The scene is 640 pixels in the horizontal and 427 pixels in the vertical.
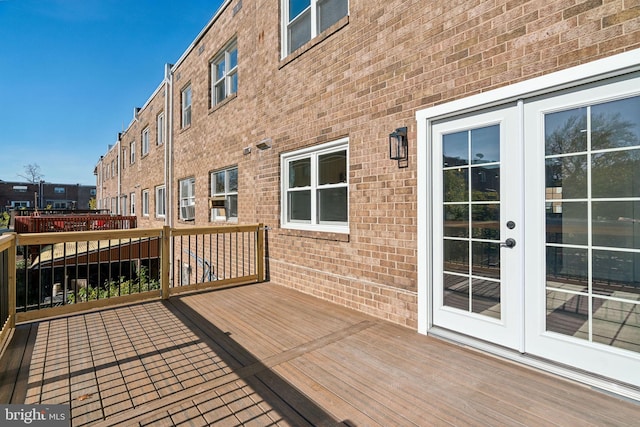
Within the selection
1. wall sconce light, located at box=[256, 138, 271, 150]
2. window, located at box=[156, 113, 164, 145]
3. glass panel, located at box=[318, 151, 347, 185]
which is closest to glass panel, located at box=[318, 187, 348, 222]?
glass panel, located at box=[318, 151, 347, 185]

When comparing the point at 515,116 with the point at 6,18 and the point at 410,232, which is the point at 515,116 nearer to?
the point at 410,232

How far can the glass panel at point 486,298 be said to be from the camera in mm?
2785

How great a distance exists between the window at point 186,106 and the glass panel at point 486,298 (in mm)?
9272

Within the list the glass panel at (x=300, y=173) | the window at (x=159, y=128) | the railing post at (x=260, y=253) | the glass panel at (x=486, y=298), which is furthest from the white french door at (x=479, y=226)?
the window at (x=159, y=128)

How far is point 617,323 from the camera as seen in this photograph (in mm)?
2211

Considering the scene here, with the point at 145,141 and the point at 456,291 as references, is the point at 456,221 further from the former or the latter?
the point at 145,141

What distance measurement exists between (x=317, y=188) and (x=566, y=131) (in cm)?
316

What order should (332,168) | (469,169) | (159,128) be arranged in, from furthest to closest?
(159,128), (332,168), (469,169)

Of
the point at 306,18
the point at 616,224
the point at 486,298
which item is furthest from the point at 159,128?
the point at 616,224

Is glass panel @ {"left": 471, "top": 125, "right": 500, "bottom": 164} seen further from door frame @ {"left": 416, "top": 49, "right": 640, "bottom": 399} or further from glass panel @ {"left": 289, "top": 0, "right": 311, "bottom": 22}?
glass panel @ {"left": 289, "top": 0, "right": 311, "bottom": 22}

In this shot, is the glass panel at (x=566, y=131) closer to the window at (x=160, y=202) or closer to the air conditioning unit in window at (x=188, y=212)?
the air conditioning unit in window at (x=188, y=212)

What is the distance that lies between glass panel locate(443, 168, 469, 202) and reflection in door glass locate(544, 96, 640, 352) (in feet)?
2.17

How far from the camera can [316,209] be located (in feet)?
16.3

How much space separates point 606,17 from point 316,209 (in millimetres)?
3698
